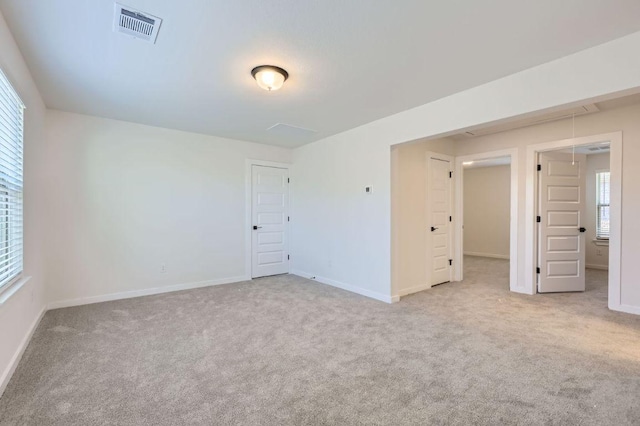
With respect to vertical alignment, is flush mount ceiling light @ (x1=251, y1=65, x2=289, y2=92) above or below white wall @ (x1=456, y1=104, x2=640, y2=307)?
above

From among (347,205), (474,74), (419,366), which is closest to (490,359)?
(419,366)

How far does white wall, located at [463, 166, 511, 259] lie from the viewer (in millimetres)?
7863

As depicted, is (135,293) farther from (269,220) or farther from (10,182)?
(269,220)

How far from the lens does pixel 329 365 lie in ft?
7.83

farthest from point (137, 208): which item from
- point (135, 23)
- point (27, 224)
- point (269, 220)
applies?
point (135, 23)

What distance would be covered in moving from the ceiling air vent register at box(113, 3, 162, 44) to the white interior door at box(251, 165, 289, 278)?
3336 mm

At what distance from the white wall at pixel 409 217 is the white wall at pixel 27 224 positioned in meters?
3.79

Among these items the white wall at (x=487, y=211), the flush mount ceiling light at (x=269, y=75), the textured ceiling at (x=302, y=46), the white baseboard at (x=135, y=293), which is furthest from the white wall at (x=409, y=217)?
the white wall at (x=487, y=211)

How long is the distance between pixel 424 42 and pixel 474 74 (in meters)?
0.81

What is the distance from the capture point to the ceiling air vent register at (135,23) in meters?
1.93

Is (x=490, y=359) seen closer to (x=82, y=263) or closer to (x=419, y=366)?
(x=419, y=366)

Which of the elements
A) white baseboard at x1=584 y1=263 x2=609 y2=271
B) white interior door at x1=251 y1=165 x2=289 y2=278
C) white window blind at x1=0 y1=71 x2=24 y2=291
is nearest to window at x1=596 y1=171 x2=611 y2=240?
white baseboard at x1=584 y1=263 x2=609 y2=271

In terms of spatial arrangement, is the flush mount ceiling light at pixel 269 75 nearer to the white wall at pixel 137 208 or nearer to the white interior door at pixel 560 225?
the white wall at pixel 137 208

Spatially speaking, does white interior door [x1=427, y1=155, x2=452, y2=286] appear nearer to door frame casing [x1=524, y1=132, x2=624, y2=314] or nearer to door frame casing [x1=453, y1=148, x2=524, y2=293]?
door frame casing [x1=453, y1=148, x2=524, y2=293]
